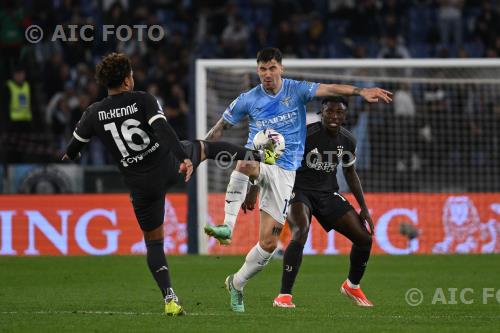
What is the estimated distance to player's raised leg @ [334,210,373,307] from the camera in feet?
34.1

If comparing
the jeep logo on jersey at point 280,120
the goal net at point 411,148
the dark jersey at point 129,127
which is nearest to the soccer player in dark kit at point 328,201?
the jeep logo on jersey at point 280,120

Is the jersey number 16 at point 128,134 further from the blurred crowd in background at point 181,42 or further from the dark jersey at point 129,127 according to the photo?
the blurred crowd in background at point 181,42

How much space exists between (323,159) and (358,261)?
108cm

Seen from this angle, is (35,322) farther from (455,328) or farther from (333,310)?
(455,328)

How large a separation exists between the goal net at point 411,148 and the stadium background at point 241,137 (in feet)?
0.10

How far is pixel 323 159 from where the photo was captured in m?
10.7

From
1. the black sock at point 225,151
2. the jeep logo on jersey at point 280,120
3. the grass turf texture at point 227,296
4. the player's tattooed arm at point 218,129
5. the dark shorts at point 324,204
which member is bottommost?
the grass turf texture at point 227,296

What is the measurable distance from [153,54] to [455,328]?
14.8 meters

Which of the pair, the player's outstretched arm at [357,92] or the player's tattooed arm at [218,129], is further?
the player's tattooed arm at [218,129]

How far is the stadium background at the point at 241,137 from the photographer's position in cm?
1727

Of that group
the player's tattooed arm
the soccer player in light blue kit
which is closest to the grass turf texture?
the soccer player in light blue kit

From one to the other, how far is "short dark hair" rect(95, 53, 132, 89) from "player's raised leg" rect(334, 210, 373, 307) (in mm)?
2845

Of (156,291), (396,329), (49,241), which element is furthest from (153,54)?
(396,329)

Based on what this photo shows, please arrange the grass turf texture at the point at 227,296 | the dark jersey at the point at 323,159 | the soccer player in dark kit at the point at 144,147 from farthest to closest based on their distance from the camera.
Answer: the dark jersey at the point at 323,159 → the soccer player in dark kit at the point at 144,147 → the grass turf texture at the point at 227,296
